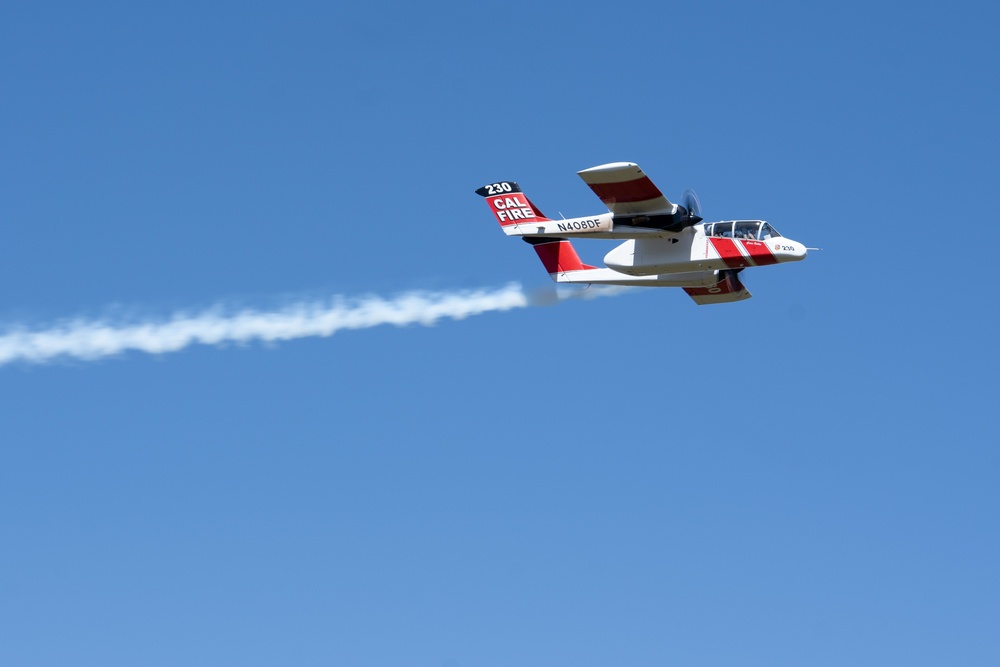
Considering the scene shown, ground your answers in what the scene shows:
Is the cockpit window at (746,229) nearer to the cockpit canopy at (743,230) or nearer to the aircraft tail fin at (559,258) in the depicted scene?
the cockpit canopy at (743,230)

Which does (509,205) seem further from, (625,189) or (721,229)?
(721,229)

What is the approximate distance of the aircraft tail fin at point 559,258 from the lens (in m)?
55.5

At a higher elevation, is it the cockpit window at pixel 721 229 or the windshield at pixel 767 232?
the cockpit window at pixel 721 229

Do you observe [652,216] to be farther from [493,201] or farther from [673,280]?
[493,201]

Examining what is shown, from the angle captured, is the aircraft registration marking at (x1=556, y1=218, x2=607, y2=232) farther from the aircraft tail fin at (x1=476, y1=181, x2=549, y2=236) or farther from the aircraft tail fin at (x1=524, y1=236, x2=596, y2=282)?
the aircraft tail fin at (x1=524, y1=236, x2=596, y2=282)

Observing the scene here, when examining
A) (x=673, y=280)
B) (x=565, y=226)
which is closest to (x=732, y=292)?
(x=673, y=280)

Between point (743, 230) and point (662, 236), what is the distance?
2715 mm

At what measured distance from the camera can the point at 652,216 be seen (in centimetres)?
4900

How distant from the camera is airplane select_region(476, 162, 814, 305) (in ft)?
157

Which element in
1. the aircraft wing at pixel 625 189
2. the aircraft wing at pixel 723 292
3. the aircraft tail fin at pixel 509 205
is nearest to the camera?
the aircraft wing at pixel 625 189

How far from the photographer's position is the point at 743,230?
49.0 meters

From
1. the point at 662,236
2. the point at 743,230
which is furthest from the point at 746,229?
the point at 662,236

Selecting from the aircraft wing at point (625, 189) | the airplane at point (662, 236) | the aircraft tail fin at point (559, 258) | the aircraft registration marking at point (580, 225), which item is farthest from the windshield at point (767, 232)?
the aircraft tail fin at point (559, 258)

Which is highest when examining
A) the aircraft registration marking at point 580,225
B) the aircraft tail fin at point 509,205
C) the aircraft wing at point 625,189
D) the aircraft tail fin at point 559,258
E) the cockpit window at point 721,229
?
the aircraft tail fin at point 509,205
